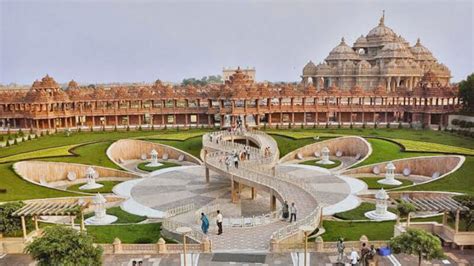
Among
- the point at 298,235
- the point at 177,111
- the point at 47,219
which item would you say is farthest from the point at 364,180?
the point at 177,111

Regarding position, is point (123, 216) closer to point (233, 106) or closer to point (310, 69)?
point (233, 106)

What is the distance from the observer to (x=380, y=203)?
Answer: 29516 mm

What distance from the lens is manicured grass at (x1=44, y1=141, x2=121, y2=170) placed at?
1726 inches

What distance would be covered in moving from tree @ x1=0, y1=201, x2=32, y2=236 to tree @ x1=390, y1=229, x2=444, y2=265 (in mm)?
20357

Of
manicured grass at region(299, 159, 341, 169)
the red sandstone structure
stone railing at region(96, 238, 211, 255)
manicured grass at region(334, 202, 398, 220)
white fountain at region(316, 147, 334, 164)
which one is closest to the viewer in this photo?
stone railing at region(96, 238, 211, 255)

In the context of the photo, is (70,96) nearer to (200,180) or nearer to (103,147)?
(103,147)

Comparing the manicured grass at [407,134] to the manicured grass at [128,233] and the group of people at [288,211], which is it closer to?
the group of people at [288,211]

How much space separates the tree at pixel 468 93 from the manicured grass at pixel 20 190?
187ft

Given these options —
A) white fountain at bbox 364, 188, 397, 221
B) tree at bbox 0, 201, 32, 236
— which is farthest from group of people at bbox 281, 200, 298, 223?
tree at bbox 0, 201, 32, 236

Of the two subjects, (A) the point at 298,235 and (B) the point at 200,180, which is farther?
(B) the point at 200,180

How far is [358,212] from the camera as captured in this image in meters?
30.8

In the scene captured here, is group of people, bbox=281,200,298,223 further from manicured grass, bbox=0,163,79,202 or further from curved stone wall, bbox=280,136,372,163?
curved stone wall, bbox=280,136,372,163

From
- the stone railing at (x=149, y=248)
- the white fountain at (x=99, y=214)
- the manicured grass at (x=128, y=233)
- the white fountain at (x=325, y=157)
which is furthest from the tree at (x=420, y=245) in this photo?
the white fountain at (x=325, y=157)

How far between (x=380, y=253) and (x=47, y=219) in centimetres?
2338
